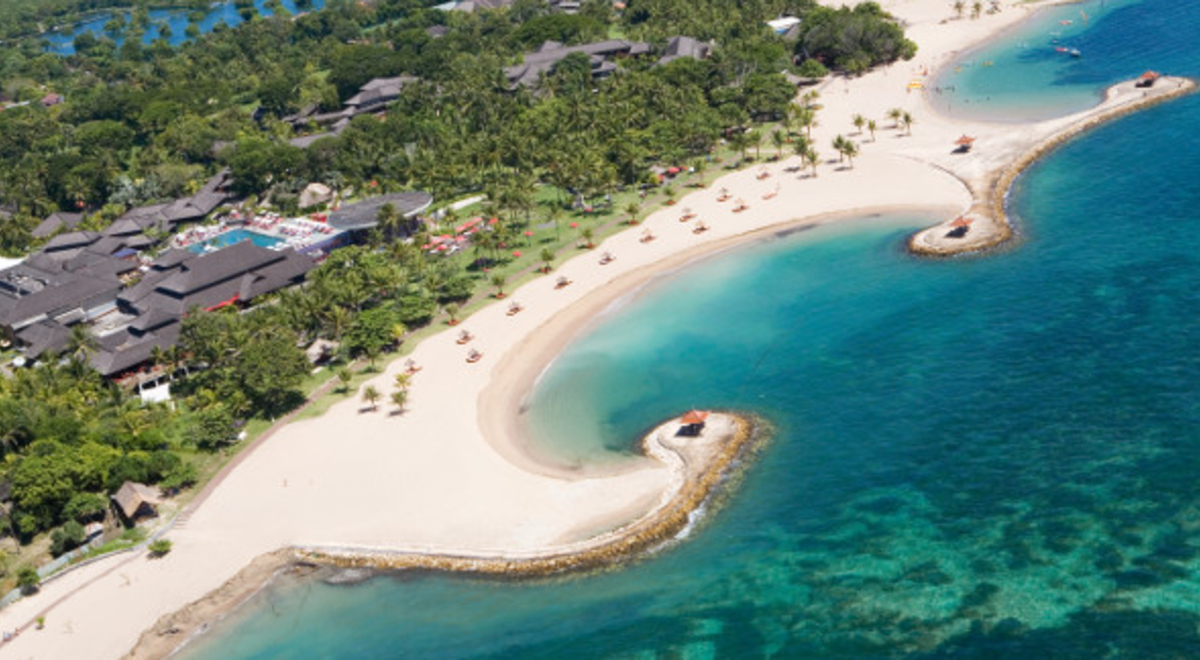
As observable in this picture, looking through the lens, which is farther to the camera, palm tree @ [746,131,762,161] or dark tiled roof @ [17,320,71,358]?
palm tree @ [746,131,762,161]

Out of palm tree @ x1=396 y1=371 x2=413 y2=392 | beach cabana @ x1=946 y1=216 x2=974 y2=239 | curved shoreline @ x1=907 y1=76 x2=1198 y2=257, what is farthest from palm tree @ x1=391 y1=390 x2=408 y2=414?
beach cabana @ x1=946 y1=216 x2=974 y2=239

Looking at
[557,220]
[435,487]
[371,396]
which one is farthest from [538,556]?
[557,220]

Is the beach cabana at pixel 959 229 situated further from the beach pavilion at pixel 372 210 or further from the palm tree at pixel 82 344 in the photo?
the palm tree at pixel 82 344

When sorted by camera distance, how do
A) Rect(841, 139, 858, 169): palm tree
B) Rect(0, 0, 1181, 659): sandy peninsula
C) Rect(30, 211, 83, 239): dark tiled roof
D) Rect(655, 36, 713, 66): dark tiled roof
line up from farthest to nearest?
1. Rect(655, 36, 713, 66): dark tiled roof
2. Rect(30, 211, 83, 239): dark tiled roof
3. Rect(841, 139, 858, 169): palm tree
4. Rect(0, 0, 1181, 659): sandy peninsula

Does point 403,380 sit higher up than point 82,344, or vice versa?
point 82,344

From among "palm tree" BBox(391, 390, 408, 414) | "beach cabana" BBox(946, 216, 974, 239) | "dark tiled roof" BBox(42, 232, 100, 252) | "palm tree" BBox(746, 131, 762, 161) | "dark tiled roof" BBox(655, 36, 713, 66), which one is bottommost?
"palm tree" BBox(391, 390, 408, 414)

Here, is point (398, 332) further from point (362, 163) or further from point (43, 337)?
point (362, 163)

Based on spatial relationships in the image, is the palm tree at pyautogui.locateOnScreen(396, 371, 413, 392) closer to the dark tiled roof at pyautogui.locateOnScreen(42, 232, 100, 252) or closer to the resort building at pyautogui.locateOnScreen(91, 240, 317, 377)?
the resort building at pyautogui.locateOnScreen(91, 240, 317, 377)
